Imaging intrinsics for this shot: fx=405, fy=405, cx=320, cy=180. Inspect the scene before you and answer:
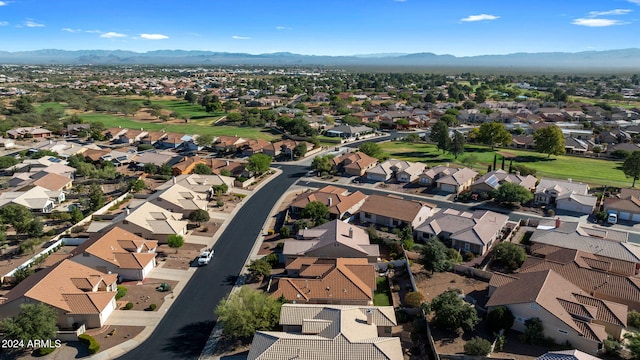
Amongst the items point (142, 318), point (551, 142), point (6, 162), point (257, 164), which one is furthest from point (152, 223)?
point (551, 142)

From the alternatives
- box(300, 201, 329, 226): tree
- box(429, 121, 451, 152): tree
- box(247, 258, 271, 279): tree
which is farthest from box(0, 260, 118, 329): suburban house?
box(429, 121, 451, 152): tree

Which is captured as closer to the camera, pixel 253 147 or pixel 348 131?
pixel 253 147

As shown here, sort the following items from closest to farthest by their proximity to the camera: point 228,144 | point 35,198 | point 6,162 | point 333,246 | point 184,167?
point 333,246, point 35,198, point 184,167, point 6,162, point 228,144

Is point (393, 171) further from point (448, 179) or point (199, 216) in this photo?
point (199, 216)

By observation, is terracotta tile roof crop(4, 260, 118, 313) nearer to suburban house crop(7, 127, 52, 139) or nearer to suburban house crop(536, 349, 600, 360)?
suburban house crop(536, 349, 600, 360)

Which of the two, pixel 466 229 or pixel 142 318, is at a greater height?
pixel 466 229

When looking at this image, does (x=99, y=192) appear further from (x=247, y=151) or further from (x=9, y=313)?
(x=247, y=151)

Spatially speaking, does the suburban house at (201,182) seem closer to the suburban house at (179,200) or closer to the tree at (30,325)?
the suburban house at (179,200)

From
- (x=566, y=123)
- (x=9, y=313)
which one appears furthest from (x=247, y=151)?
(x=566, y=123)
